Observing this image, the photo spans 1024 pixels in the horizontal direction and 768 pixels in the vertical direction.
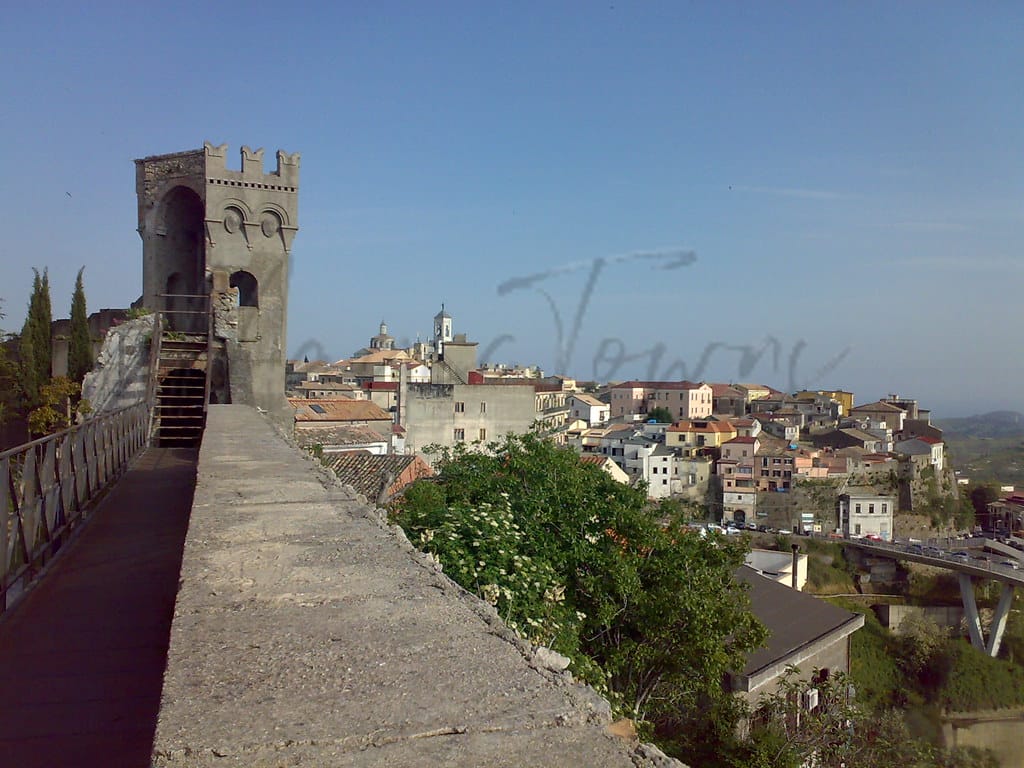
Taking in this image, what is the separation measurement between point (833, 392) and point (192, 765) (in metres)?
126

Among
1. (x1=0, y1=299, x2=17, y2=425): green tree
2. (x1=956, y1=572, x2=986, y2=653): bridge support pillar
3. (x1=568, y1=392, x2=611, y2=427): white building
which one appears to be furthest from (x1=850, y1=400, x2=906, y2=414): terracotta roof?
(x1=0, y1=299, x2=17, y2=425): green tree

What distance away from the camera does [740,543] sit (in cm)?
1122

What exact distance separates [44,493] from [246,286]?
13.9 m

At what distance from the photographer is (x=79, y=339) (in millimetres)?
23891

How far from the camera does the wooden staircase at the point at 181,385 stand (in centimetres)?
1337

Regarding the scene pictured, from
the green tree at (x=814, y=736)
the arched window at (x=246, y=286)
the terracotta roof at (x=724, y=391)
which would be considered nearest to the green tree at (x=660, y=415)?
the terracotta roof at (x=724, y=391)

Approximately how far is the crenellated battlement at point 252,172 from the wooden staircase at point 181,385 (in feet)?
12.0

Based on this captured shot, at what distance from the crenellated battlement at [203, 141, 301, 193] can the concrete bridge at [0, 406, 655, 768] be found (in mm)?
13018

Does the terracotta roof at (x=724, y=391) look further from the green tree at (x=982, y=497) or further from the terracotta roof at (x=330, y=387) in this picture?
the terracotta roof at (x=330, y=387)

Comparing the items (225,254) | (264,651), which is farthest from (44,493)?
(225,254)

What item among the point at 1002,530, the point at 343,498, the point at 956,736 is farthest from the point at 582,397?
the point at 343,498

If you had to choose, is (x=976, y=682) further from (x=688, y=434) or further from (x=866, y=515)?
(x=688, y=434)

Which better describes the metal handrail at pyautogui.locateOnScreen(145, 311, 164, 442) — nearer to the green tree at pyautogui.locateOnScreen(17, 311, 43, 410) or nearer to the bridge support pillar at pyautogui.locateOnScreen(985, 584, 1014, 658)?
the green tree at pyautogui.locateOnScreen(17, 311, 43, 410)

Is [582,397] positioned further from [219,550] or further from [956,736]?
[219,550]
